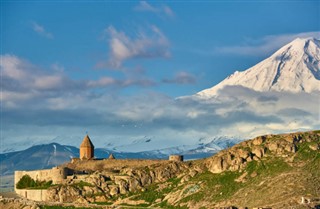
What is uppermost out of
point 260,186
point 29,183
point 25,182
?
point 25,182

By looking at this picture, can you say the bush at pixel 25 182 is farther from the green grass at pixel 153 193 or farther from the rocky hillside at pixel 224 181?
the green grass at pixel 153 193

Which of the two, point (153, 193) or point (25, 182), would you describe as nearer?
point (153, 193)

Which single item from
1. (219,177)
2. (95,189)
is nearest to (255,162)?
(219,177)

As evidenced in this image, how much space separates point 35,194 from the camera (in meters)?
124

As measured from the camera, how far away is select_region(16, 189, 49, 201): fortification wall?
120037 millimetres

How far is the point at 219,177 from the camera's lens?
108 metres

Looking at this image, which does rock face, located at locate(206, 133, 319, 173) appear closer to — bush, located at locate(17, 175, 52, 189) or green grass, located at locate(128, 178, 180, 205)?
green grass, located at locate(128, 178, 180, 205)

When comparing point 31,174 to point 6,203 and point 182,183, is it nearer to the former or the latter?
point 6,203

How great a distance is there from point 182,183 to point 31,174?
3571 centimetres

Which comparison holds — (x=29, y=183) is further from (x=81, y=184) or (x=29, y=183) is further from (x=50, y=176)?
(x=81, y=184)

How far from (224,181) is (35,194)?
110 feet

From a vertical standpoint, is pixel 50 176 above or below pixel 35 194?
above

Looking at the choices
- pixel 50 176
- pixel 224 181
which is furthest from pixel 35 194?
pixel 224 181

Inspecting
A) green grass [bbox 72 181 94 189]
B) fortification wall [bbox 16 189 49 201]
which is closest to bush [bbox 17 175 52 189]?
fortification wall [bbox 16 189 49 201]
